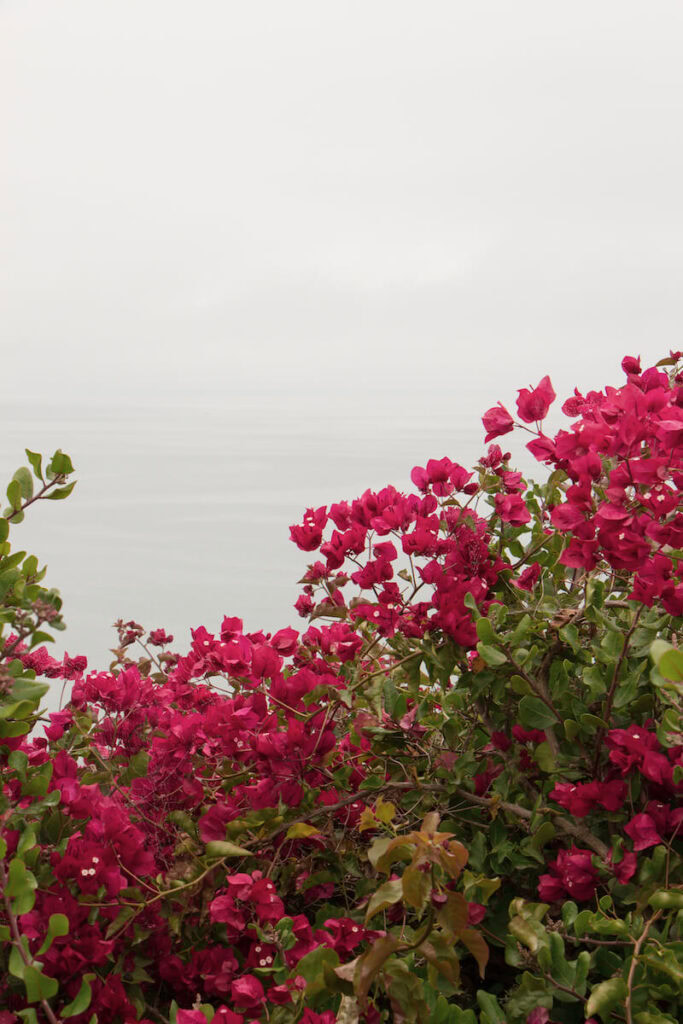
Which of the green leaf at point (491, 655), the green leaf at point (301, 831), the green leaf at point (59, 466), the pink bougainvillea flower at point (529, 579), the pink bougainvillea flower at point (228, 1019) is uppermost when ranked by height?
the green leaf at point (59, 466)

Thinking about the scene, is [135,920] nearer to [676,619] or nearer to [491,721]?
[491,721]

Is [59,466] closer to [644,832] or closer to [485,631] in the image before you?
[485,631]

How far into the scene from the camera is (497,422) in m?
1.54

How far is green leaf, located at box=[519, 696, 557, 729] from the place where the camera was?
1391 millimetres

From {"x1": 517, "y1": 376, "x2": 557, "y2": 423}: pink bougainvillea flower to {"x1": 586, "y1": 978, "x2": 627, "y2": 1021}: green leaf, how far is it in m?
0.80

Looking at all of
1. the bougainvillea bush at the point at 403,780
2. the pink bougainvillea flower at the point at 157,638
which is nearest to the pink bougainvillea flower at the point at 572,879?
the bougainvillea bush at the point at 403,780

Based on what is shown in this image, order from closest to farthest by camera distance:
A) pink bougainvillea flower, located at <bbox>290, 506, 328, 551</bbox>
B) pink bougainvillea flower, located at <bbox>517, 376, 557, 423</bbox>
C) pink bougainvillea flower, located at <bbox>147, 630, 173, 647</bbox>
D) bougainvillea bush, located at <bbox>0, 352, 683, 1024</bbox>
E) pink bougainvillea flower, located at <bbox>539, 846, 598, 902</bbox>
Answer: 1. bougainvillea bush, located at <bbox>0, 352, 683, 1024</bbox>
2. pink bougainvillea flower, located at <bbox>539, 846, 598, 902</bbox>
3. pink bougainvillea flower, located at <bbox>517, 376, 557, 423</bbox>
4. pink bougainvillea flower, located at <bbox>290, 506, 328, 551</bbox>
5. pink bougainvillea flower, located at <bbox>147, 630, 173, 647</bbox>

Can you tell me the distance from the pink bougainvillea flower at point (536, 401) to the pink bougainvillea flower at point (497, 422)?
0.03m

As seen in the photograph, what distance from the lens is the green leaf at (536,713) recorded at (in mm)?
1391

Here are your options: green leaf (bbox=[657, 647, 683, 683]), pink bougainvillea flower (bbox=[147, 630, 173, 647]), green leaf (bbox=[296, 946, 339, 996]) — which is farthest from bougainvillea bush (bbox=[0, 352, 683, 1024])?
pink bougainvillea flower (bbox=[147, 630, 173, 647])

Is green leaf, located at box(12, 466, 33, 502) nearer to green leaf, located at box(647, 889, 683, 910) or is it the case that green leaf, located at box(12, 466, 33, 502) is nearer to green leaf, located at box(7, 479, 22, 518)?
green leaf, located at box(7, 479, 22, 518)

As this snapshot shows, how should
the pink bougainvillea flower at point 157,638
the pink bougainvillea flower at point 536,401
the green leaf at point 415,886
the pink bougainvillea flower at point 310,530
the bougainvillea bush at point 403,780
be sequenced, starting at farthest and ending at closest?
the pink bougainvillea flower at point 157,638
the pink bougainvillea flower at point 310,530
the pink bougainvillea flower at point 536,401
the bougainvillea bush at point 403,780
the green leaf at point 415,886

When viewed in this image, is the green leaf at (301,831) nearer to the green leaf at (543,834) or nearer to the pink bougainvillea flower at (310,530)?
the green leaf at (543,834)

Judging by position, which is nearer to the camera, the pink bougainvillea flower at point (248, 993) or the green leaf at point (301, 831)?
the pink bougainvillea flower at point (248, 993)
